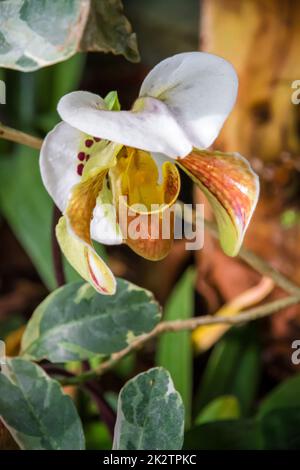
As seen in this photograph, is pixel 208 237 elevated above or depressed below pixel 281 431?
above

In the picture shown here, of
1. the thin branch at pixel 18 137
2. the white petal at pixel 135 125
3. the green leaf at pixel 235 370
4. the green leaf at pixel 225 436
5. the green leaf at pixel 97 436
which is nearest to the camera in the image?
the white petal at pixel 135 125

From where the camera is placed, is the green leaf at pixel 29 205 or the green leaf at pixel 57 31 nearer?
the green leaf at pixel 57 31

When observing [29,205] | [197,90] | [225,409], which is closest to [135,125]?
[197,90]

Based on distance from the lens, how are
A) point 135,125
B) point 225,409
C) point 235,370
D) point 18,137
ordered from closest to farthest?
point 135,125
point 18,137
point 225,409
point 235,370

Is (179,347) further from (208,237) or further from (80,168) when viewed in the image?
(80,168)

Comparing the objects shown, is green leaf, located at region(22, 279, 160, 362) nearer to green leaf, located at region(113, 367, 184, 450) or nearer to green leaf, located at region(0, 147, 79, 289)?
green leaf, located at region(113, 367, 184, 450)

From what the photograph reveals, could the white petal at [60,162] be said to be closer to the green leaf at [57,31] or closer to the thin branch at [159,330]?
the green leaf at [57,31]

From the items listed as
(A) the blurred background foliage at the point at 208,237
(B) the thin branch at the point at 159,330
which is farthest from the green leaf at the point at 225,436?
(B) the thin branch at the point at 159,330

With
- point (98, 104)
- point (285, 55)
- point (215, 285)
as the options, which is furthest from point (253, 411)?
point (98, 104)
